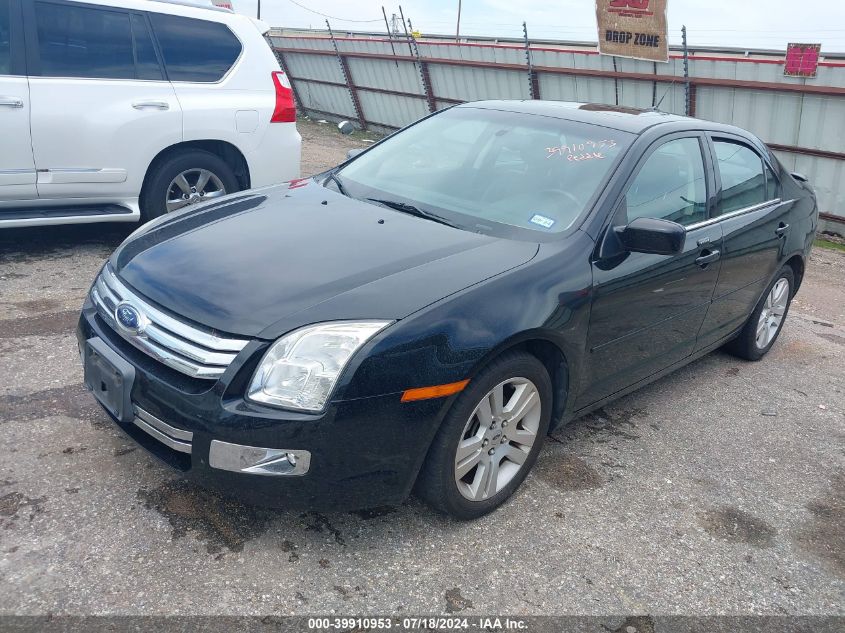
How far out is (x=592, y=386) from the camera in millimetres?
3582

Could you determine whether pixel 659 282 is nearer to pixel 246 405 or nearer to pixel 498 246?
pixel 498 246

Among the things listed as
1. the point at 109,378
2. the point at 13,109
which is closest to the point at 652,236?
the point at 109,378

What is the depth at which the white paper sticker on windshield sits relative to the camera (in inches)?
137

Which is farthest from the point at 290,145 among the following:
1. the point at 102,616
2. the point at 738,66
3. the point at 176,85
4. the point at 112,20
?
the point at 738,66

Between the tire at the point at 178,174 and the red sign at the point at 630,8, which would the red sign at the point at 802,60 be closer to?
the red sign at the point at 630,8

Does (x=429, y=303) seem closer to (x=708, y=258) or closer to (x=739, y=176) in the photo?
(x=708, y=258)

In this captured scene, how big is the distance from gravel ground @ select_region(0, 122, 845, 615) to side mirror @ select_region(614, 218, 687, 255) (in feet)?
3.38

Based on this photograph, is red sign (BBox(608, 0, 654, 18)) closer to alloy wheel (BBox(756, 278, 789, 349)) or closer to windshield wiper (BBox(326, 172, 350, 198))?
alloy wheel (BBox(756, 278, 789, 349))

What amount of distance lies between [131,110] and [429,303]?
388 cm

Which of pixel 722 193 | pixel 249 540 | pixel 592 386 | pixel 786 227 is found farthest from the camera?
pixel 786 227

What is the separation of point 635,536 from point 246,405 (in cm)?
165

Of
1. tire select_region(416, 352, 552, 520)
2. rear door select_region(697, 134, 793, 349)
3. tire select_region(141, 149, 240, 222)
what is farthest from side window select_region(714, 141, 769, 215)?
tire select_region(141, 149, 240, 222)

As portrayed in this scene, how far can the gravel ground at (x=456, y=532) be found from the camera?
2.65 m

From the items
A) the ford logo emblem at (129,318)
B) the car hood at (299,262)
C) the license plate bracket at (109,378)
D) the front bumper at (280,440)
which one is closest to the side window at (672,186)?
the car hood at (299,262)
